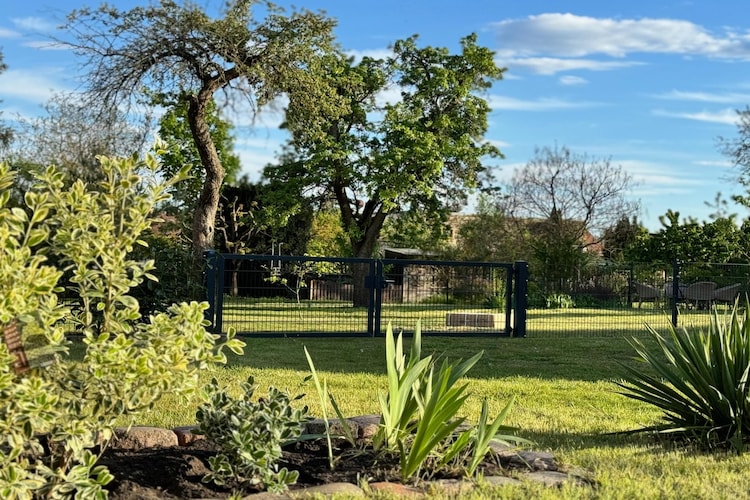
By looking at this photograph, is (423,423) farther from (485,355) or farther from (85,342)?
(485,355)

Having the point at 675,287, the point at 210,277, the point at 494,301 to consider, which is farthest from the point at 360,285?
the point at 675,287

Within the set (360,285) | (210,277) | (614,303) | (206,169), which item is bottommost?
(614,303)

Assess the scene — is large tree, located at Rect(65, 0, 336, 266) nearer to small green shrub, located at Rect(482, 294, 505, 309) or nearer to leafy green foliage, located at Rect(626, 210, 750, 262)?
small green shrub, located at Rect(482, 294, 505, 309)

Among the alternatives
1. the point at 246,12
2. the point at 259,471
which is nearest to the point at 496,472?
the point at 259,471

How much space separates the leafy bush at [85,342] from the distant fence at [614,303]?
43.2 feet

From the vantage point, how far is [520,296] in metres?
15.5

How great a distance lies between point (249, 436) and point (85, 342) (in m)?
0.92

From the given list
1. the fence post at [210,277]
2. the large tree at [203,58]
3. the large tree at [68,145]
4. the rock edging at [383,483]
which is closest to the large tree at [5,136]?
the large tree at [68,145]

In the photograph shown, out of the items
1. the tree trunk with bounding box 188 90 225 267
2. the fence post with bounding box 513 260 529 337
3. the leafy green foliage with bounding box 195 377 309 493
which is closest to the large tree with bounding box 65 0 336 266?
the tree trunk with bounding box 188 90 225 267

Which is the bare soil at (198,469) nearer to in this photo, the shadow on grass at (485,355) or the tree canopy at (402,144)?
the shadow on grass at (485,355)

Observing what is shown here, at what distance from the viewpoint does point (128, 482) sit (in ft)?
13.2

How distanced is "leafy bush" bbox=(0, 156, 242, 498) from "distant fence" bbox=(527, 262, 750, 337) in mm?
13157

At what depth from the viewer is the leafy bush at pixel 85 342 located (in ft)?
10.8

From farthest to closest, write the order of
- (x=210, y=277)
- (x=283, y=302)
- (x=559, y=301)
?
(x=559, y=301), (x=283, y=302), (x=210, y=277)
